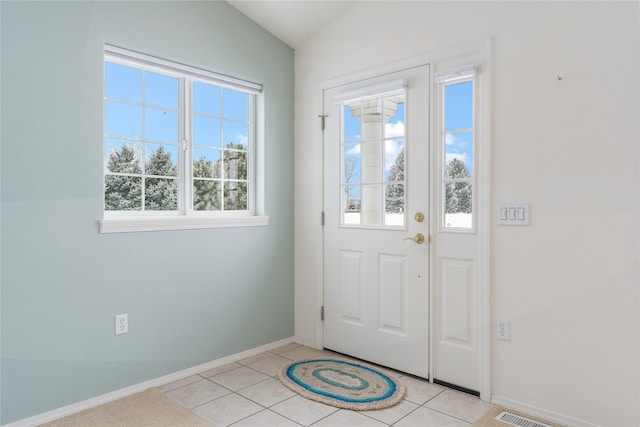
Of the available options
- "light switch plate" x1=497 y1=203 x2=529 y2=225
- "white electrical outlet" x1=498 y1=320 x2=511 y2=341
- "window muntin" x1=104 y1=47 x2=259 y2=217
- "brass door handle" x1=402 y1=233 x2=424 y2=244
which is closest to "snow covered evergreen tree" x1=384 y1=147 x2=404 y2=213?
"brass door handle" x1=402 y1=233 x2=424 y2=244

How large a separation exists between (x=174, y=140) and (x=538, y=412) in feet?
9.06

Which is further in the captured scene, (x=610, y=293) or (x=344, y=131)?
(x=344, y=131)

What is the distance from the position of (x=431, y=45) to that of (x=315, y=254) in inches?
69.3

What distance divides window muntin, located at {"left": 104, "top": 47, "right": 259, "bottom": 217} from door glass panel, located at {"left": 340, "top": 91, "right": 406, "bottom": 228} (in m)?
0.77

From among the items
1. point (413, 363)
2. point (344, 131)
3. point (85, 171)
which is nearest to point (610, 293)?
point (413, 363)

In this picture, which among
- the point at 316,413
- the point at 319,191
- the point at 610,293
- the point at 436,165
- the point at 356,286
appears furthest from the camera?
the point at 319,191

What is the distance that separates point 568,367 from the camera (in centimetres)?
225

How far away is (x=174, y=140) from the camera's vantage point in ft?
9.75

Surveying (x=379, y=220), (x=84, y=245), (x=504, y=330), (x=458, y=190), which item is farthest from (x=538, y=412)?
(x=84, y=245)

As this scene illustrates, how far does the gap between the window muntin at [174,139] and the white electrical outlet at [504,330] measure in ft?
6.50

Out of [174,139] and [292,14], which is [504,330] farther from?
[292,14]

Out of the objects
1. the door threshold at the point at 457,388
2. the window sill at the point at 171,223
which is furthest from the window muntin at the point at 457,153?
the window sill at the point at 171,223

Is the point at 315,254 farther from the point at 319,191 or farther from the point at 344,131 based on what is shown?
the point at 344,131

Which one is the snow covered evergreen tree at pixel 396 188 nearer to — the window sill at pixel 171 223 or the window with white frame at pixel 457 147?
the window with white frame at pixel 457 147
